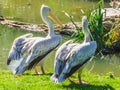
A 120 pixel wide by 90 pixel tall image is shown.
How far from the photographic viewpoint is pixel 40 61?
11594 mm

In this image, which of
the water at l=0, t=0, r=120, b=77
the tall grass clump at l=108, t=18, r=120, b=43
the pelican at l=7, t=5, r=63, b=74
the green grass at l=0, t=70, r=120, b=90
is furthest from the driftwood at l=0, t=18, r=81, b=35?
the green grass at l=0, t=70, r=120, b=90

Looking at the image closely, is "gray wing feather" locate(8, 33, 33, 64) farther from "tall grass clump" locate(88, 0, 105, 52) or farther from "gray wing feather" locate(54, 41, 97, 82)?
"tall grass clump" locate(88, 0, 105, 52)

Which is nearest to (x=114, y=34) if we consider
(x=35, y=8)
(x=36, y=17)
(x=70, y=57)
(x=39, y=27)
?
(x=39, y=27)

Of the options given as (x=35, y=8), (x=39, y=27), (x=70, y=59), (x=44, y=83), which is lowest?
(x=39, y=27)

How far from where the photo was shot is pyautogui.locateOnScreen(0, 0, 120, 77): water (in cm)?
1591

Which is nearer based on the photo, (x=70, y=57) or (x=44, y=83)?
(x=70, y=57)

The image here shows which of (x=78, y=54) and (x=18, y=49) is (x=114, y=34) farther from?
(x=78, y=54)

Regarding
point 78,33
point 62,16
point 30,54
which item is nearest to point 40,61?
point 30,54

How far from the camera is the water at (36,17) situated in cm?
1591

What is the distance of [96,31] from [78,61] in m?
8.43

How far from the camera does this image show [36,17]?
27281 millimetres

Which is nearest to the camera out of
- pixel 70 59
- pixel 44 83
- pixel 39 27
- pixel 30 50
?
pixel 70 59

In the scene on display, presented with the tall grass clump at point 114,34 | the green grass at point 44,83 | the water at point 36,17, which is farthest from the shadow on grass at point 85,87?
the tall grass clump at point 114,34

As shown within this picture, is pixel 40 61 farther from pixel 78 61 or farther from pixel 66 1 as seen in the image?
pixel 66 1
